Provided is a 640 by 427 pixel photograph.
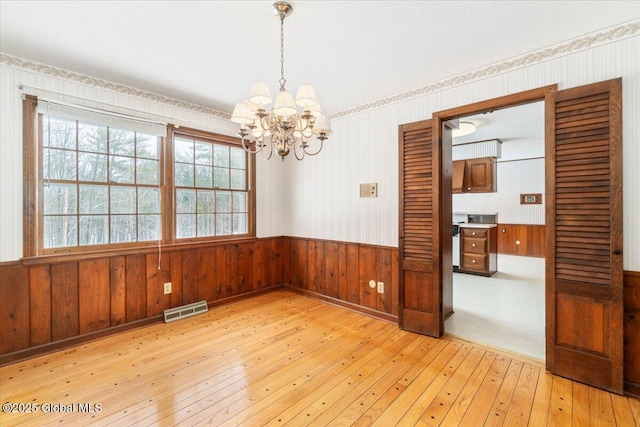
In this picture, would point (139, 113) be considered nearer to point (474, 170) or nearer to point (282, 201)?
point (282, 201)

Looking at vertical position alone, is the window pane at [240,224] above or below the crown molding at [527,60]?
below

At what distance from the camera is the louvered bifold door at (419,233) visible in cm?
298

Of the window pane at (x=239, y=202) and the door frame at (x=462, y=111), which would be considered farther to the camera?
the window pane at (x=239, y=202)

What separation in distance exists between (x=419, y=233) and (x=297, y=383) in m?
1.89

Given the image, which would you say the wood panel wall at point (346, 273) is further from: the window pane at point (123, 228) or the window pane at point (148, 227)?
the window pane at point (123, 228)

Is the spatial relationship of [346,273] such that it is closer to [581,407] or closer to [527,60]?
[581,407]

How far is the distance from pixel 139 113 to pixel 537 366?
464 centimetres

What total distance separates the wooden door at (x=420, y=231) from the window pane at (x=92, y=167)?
3.22m

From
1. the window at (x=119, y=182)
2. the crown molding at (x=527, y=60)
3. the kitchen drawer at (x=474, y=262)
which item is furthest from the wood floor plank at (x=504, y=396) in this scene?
the window at (x=119, y=182)

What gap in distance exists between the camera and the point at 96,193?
299cm

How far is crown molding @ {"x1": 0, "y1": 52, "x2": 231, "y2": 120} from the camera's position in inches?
98.6

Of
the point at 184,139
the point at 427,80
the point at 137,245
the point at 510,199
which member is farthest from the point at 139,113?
the point at 510,199

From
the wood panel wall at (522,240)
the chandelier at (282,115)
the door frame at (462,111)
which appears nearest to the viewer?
the chandelier at (282,115)

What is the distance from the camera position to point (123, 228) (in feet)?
10.4
